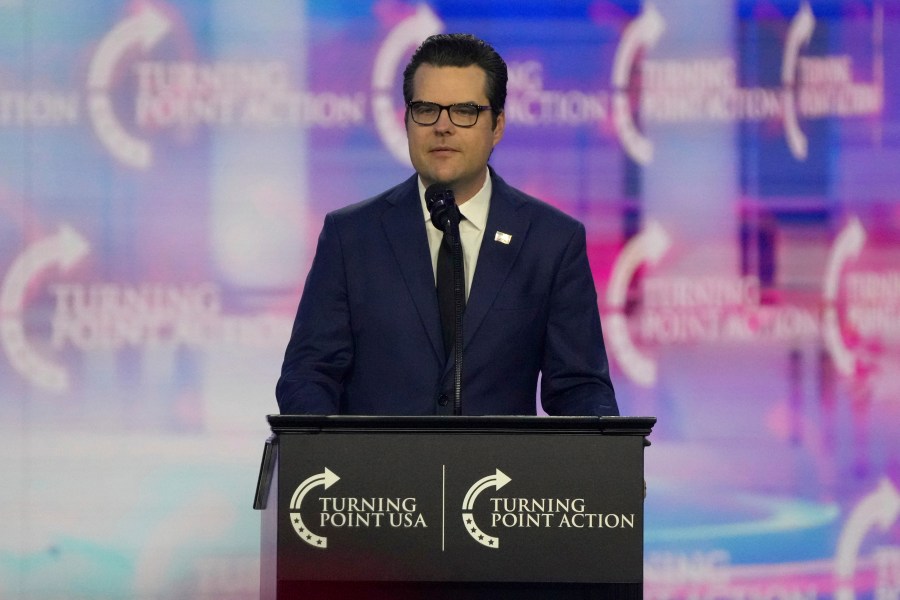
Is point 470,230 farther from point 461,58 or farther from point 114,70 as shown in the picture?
point 114,70

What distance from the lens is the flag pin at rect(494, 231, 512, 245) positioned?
278 centimetres

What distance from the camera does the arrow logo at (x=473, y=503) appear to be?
2.00m

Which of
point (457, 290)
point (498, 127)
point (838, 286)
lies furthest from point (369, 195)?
point (457, 290)

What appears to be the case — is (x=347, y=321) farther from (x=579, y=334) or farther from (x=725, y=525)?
(x=725, y=525)

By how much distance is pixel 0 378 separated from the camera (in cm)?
461

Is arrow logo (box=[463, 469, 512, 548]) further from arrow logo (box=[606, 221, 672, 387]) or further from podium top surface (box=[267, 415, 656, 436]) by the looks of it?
arrow logo (box=[606, 221, 672, 387])

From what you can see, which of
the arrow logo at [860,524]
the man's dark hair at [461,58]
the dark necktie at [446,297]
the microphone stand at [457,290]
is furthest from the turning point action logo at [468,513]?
the arrow logo at [860,524]

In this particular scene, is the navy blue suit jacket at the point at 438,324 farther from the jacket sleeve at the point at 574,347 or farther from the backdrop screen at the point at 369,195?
the backdrop screen at the point at 369,195

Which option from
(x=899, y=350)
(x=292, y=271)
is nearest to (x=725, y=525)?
(x=899, y=350)

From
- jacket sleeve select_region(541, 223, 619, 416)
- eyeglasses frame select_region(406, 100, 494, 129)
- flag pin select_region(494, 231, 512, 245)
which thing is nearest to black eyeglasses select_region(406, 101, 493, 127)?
eyeglasses frame select_region(406, 100, 494, 129)

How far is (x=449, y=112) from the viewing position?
8.91ft

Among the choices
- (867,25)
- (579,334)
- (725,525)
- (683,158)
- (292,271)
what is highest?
(867,25)

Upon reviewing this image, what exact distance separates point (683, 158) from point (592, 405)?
2.27 metres

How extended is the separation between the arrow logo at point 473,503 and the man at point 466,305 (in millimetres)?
638
